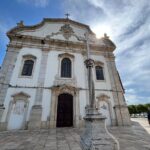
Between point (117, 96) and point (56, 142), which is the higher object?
point (117, 96)

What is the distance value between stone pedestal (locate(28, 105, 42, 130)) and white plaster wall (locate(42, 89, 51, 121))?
357mm

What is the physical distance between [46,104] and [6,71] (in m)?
4.63

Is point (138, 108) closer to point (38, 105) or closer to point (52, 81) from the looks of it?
point (52, 81)

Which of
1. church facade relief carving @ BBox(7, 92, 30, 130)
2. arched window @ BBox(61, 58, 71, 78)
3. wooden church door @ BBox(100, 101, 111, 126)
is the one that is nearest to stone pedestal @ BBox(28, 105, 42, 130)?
church facade relief carving @ BBox(7, 92, 30, 130)

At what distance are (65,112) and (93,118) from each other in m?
7.18

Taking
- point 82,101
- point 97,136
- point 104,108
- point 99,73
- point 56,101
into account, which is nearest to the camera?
point 97,136

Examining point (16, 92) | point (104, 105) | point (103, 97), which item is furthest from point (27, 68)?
point (104, 105)

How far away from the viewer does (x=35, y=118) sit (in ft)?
30.2

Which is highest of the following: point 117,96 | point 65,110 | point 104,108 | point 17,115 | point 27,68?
point 27,68

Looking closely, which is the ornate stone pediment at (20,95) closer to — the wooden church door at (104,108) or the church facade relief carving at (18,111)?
the church facade relief carving at (18,111)

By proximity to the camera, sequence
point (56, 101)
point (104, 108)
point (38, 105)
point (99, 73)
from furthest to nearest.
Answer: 1. point (99, 73)
2. point (104, 108)
3. point (56, 101)
4. point (38, 105)

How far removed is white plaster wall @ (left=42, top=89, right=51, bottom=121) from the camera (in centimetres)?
962

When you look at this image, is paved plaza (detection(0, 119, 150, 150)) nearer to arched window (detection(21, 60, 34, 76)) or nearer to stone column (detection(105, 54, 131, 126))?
stone column (detection(105, 54, 131, 126))

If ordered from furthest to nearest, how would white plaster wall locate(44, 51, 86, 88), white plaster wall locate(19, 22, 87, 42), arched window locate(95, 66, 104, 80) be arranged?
1. white plaster wall locate(19, 22, 87, 42)
2. arched window locate(95, 66, 104, 80)
3. white plaster wall locate(44, 51, 86, 88)
